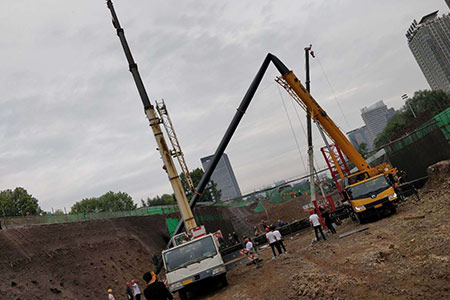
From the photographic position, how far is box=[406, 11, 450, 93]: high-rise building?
99.2 metres

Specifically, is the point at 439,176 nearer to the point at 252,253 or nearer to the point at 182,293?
the point at 252,253

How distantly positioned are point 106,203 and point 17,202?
2406 centimetres

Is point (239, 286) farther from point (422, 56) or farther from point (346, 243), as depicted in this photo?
point (422, 56)

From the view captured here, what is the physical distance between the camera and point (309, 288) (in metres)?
7.75

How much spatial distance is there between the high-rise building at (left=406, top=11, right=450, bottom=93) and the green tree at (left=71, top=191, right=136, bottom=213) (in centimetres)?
10827

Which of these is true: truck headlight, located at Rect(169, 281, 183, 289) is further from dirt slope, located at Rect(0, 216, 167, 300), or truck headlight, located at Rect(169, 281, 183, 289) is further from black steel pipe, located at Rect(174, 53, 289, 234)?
dirt slope, located at Rect(0, 216, 167, 300)

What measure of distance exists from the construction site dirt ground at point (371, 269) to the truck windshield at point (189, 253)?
1542 millimetres

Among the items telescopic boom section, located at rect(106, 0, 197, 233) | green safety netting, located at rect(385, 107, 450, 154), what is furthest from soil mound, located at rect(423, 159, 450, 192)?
telescopic boom section, located at rect(106, 0, 197, 233)

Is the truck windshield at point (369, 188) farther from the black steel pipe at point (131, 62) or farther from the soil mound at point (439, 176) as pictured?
the black steel pipe at point (131, 62)

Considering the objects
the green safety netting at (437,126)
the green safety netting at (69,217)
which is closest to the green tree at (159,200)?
the green safety netting at (69,217)

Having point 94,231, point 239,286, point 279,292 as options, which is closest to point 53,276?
point 94,231

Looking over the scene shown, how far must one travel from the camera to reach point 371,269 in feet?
25.2

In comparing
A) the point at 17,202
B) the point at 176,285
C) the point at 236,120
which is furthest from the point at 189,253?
the point at 17,202

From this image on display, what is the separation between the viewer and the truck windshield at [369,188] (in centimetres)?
1491
